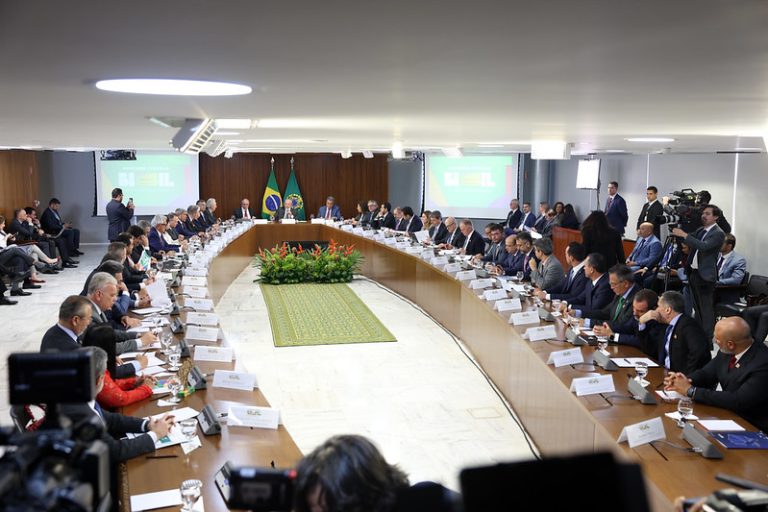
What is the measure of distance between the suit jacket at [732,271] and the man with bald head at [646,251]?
2.65 ft

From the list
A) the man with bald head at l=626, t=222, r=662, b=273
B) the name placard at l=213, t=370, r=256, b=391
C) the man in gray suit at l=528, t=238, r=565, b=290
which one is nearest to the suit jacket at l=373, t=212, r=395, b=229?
the man with bald head at l=626, t=222, r=662, b=273

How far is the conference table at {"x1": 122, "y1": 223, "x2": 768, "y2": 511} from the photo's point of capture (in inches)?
115

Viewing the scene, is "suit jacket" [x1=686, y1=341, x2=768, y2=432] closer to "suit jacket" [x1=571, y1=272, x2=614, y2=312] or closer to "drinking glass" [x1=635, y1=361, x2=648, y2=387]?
"drinking glass" [x1=635, y1=361, x2=648, y2=387]

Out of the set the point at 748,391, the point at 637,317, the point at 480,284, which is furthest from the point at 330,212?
the point at 748,391

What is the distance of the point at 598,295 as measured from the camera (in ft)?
20.5

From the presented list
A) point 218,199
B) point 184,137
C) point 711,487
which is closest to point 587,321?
point 711,487

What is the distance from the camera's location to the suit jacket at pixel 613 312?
18.0 feet

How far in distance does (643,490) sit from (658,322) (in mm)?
4152

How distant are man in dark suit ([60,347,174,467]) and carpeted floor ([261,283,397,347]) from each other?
4307mm

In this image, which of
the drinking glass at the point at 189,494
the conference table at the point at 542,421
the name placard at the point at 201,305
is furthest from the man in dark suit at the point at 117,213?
the drinking glass at the point at 189,494

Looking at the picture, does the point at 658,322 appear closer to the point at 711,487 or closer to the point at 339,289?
the point at 711,487

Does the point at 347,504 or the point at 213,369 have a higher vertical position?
the point at 347,504

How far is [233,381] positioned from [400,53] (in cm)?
258

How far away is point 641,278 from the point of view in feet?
29.3
